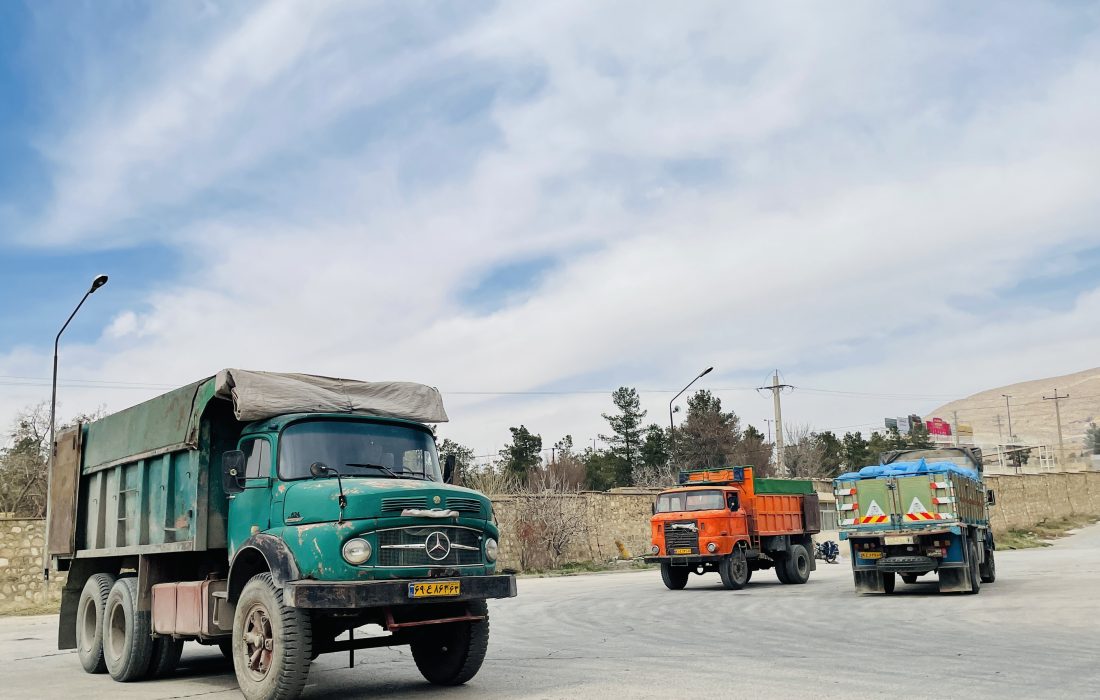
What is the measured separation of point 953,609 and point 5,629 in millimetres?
16686

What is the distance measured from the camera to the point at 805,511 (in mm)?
25375

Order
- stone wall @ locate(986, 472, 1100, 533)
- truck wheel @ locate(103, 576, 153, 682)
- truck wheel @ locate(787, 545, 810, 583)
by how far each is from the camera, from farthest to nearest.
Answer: stone wall @ locate(986, 472, 1100, 533) → truck wheel @ locate(787, 545, 810, 583) → truck wheel @ locate(103, 576, 153, 682)

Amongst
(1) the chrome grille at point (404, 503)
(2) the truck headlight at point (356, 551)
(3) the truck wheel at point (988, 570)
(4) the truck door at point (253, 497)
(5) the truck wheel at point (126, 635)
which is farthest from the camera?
(3) the truck wheel at point (988, 570)

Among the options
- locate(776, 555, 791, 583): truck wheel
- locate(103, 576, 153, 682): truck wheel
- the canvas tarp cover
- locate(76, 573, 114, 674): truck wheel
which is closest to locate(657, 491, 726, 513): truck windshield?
locate(776, 555, 791, 583): truck wheel

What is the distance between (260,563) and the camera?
9.03 meters

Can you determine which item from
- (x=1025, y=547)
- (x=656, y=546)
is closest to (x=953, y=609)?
(x=656, y=546)

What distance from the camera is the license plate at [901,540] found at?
1853cm

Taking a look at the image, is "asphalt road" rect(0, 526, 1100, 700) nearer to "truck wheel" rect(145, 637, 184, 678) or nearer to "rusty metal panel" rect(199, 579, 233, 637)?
"truck wheel" rect(145, 637, 184, 678)

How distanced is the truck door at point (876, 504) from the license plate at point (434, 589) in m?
12.6

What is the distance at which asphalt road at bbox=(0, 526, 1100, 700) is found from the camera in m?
8.85

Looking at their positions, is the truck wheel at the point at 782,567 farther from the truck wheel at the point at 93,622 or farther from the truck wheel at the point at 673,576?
the truck wheel at the point at 93,622

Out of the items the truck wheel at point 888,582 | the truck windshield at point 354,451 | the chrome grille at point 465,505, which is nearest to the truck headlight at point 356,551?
the chrome grille at point 465,505

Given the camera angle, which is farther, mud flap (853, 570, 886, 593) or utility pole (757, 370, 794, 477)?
utility pole (757, 370, 794, 477)

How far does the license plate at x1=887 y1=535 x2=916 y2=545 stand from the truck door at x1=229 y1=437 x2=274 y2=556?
43.9 ft
